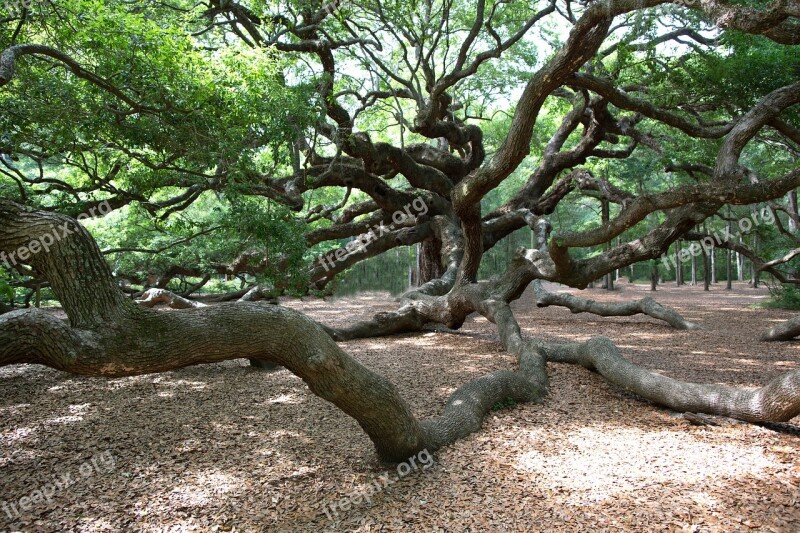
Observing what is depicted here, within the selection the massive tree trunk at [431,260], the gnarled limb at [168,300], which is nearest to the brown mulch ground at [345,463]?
the gnarled limb at [168,300]

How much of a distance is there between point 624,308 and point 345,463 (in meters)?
7.34

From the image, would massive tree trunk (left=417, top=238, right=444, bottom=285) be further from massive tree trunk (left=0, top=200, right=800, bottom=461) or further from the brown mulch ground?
massive tree trunk (left=0, top=200, right=800, bottom=461)

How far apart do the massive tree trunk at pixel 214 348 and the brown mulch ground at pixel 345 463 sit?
0.68 ft

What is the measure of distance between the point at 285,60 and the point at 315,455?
5560 millimetres

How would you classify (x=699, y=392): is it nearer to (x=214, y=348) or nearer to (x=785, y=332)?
(x=214, y=348)

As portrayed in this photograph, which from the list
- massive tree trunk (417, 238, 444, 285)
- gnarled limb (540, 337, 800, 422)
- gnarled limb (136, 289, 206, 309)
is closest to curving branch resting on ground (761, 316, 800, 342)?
gnarled limb (540, 337, 800, 422)

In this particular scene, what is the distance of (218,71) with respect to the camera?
203 inches

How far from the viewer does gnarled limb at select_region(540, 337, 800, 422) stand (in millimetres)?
3234

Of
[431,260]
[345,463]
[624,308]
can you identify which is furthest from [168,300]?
[624,308]

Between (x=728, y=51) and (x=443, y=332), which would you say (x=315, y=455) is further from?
(x=728, y=51)

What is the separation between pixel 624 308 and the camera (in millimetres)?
8852

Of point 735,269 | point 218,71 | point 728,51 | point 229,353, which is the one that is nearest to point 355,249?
point 218,71

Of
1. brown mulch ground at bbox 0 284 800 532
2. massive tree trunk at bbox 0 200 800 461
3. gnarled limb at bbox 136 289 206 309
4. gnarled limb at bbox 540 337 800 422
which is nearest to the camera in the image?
massive tree trunk at bbox 0 200 800 461

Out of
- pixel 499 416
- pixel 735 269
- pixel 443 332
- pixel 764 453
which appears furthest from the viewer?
pixel 735 269
